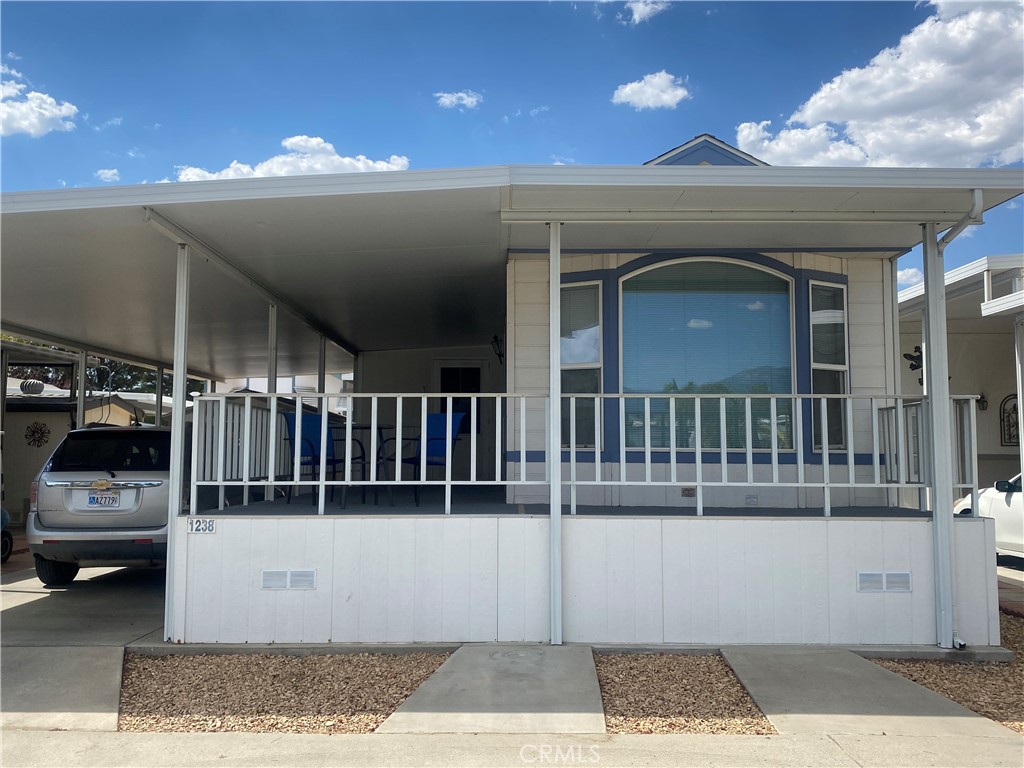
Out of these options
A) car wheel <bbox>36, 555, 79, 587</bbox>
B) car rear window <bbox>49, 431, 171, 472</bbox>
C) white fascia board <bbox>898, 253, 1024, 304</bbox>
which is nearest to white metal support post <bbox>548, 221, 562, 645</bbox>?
car rear window <bbox>49, 431, 171, 472</bbox>

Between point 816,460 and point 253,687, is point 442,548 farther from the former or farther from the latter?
point 816,460

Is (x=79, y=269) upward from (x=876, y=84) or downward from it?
downward

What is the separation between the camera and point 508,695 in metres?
4.05

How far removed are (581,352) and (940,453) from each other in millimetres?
2805

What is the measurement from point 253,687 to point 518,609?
5.61ft

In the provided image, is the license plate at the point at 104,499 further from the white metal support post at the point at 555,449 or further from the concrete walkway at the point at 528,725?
the white metal support post at the point at 555,449

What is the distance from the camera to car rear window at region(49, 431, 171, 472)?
6.25 m

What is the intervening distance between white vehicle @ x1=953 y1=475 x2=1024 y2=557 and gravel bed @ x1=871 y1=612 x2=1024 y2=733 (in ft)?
12.5

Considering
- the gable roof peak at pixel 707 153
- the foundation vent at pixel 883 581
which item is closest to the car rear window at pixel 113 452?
the gable roof peak at pixel 707 153

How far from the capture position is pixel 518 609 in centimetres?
499

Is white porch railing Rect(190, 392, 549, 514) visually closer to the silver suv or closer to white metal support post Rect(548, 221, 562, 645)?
white metal support post Rect(548, 221, 562, 645)

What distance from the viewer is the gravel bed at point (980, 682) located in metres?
4.02

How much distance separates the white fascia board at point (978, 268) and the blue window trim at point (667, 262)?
3.37 meters

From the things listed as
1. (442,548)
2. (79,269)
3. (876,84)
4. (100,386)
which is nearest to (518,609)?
(442,548)
